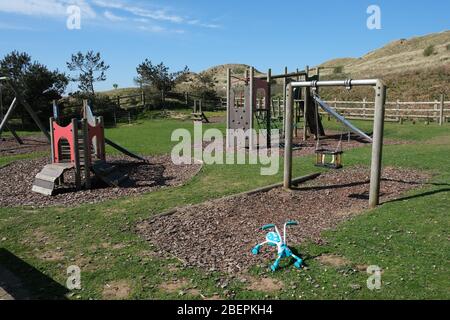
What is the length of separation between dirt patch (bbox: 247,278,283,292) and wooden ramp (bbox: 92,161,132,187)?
563 centimetres

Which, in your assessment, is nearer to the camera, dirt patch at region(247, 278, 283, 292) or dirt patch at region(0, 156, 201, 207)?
dirt patch at region(247, 278, 283, 292)

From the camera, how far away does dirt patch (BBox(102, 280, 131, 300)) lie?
419 cm

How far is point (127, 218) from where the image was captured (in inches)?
269

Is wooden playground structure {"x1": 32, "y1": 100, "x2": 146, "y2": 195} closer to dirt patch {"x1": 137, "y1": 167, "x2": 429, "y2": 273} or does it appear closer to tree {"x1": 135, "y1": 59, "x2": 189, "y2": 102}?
dirt patch {"x1": 137, "y1": 167, "x2": 429, "y2": 273}

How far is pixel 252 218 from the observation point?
6754 mm

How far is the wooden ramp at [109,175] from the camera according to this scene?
927 centimetres

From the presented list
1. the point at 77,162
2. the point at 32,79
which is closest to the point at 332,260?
the point at 77,162

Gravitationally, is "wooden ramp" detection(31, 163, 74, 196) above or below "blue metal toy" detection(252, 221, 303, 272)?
above

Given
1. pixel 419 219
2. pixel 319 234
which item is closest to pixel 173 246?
pixel 319 234

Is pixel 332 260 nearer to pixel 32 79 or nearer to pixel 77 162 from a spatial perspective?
pixel 77 162

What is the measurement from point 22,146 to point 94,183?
373 inches

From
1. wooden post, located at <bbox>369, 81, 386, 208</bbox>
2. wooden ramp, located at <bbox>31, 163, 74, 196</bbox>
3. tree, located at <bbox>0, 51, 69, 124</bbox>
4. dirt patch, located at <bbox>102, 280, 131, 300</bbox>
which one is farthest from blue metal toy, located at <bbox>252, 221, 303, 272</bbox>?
tree, located at <bbox>0, 51, 69, 124</bbox>

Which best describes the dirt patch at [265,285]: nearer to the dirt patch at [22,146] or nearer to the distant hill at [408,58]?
the dirt patch at [22,146]

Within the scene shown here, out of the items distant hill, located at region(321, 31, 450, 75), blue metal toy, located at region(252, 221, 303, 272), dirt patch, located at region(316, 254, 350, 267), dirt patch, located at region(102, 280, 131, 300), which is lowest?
dirt patch, located at region(102, 280, 131, 300)
